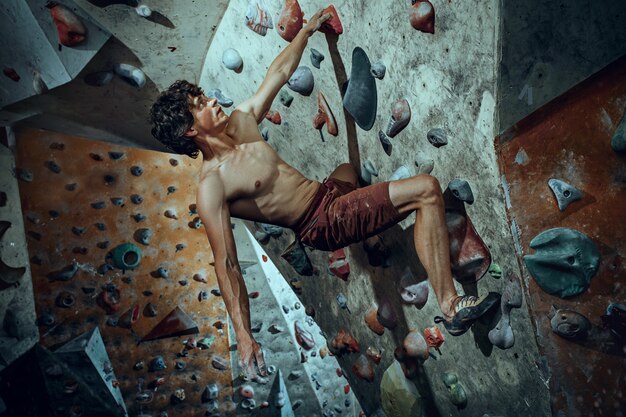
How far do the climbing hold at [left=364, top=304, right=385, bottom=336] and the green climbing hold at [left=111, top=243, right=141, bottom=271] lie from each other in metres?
1.44

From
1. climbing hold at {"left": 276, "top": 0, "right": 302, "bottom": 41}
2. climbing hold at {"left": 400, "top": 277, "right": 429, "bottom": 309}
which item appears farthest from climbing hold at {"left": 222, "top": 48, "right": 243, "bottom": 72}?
climbing hold at {"left": 400, "top": 277, "right": 429, "bottom": 309}

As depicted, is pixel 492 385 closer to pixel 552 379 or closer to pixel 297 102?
pixel 552 379

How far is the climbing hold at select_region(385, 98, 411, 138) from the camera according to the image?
2.30 m

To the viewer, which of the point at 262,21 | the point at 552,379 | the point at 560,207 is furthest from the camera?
the point at 262,21

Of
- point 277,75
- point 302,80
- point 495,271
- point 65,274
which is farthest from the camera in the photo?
point 65,274

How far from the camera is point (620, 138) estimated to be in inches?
69.1

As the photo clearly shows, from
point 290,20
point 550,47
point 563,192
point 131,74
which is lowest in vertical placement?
point 131,74

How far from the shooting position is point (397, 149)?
2453mm

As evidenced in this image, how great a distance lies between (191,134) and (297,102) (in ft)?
2.31

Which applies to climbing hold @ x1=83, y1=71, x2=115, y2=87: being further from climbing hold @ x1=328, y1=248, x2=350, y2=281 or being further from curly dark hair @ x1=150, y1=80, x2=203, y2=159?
climbing hold @ x1=328, y1=248, x2=350, y2=281

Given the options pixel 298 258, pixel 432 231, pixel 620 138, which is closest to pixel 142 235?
pixel 298 258

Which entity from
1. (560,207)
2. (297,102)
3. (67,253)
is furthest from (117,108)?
(560,207)

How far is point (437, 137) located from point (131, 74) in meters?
1.77

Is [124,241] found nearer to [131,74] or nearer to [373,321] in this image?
[131,74]
